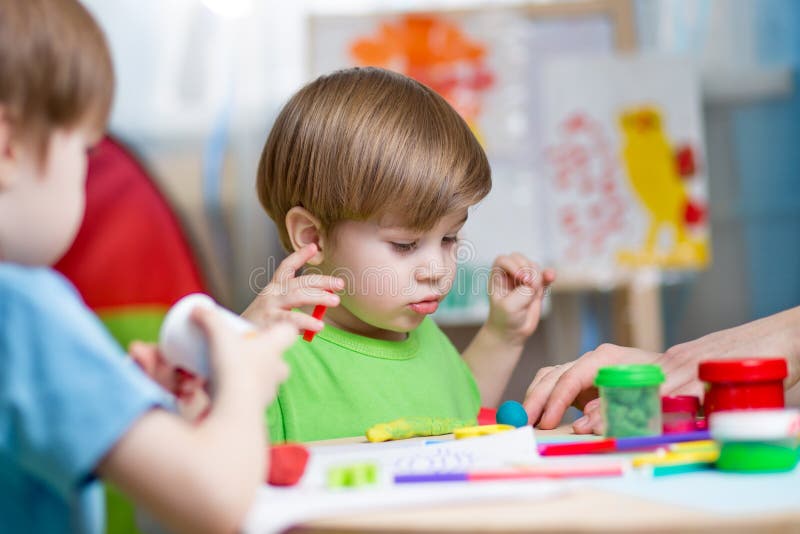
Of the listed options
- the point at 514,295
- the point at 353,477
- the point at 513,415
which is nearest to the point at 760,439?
the point at 353,477

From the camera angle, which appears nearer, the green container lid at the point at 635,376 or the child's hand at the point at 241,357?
the child's hand at the point at 241,357

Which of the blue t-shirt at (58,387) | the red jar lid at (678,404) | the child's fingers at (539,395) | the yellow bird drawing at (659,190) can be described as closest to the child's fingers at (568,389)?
the child's fingers at (539,395)

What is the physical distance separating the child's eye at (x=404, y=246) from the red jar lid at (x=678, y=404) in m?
0.37

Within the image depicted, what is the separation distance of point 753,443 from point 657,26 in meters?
2.26

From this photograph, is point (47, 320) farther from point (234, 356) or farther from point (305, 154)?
point (305, 154)

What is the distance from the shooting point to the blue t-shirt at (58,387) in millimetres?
489

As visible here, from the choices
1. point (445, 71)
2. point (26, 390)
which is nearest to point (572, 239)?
point (445, 71)

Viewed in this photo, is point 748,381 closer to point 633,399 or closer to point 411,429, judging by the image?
point 633,399

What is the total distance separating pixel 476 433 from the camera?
74cm

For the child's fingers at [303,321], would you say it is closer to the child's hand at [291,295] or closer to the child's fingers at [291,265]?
the child's hand at [291,295]

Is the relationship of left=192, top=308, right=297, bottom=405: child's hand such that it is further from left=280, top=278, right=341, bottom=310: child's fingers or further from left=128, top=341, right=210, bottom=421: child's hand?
left=280, top=278, right=341, bottom=310: child's fingers

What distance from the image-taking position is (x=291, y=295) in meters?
0.85

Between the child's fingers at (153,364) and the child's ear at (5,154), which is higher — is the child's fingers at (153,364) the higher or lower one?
the lower one

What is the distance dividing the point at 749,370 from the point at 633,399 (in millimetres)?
89
